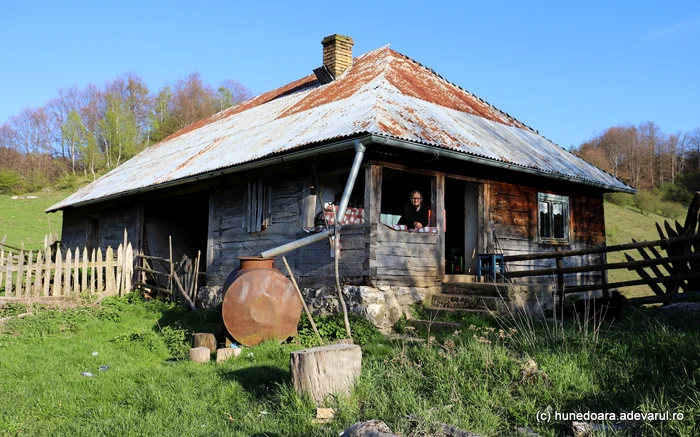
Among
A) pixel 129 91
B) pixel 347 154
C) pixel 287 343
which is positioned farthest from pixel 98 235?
pixel 129 91

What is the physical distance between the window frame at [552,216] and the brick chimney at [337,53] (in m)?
6.06

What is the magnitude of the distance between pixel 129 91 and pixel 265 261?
53032 mm

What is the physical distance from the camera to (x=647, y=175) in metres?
50.2

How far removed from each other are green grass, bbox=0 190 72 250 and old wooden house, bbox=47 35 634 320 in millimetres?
11171

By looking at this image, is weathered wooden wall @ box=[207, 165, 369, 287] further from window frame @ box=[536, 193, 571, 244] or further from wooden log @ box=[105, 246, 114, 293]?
window frame @ box=[536, 193, 571, 244]

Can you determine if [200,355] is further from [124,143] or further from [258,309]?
[124,143]

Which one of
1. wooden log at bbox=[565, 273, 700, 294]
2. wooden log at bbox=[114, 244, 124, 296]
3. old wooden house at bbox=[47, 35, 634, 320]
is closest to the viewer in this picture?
wooden log at bbox=[565, 273, 700, 294]

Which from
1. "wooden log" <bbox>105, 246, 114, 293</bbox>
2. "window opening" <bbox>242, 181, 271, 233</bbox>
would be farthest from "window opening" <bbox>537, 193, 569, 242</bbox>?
"wooden log" <bbox>105, 246, 114, 293</bbox>

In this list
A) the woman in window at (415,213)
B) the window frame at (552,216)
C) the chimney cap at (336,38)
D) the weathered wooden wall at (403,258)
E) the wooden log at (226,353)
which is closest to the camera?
the wooden log at (226,353)

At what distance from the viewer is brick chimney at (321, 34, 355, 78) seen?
15.1 metres

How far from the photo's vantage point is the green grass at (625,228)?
3110cm

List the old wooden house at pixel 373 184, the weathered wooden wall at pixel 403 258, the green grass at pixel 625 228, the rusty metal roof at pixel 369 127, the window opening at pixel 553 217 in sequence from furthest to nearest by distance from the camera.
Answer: the green grass at pixel 625 228 < the window opening at pixel 553 217 < the rusty metal roof at pixel 369 127 < the old wooden house at pixel 373 184 < the weathered wooden wall at pixel 403 258

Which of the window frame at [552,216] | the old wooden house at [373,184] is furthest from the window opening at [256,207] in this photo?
the window frame at [552,216]

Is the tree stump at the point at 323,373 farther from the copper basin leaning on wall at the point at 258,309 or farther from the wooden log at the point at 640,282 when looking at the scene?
the wooden log at the point at 640,282
